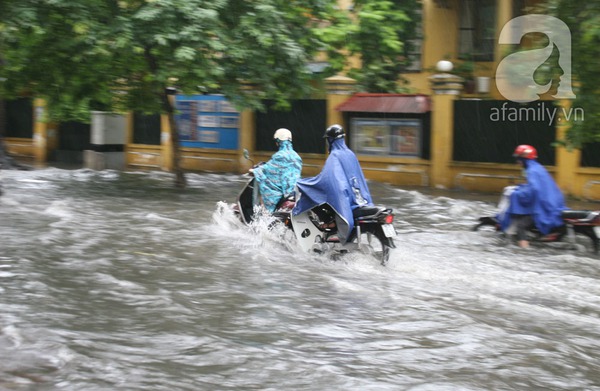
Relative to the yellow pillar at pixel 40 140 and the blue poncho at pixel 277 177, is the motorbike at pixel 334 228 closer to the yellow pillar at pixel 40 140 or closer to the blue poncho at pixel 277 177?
the blue poncho at pixel 277 177

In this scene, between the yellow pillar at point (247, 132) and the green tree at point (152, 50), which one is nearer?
the green tree at point (152, 50)

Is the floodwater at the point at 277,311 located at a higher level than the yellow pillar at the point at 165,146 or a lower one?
lower

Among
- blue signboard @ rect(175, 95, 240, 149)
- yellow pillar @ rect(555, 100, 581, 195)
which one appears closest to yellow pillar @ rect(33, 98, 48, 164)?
blue signboard @ rect(175, 95, 240, 149)

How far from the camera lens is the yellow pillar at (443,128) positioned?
1839 centimetres

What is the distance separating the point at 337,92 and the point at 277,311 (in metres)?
13.4

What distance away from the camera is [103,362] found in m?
5.72

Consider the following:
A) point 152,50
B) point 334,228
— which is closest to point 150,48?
point 152,50

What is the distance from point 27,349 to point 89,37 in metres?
10.1

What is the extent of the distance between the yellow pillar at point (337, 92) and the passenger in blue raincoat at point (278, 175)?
9132mm

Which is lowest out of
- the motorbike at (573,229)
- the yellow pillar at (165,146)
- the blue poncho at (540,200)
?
the motorbike at (573,229)

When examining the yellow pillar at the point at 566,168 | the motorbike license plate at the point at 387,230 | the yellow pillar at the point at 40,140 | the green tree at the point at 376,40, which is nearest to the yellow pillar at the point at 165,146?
the yellow pillar at the point at 40,140

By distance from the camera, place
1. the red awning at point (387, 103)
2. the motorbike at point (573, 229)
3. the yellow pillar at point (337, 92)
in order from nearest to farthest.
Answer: the motorbike at point (573, 229) < the red awning at point (387, 103) < the yellow pillar at point (337, 92)

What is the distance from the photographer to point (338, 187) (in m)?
9.48

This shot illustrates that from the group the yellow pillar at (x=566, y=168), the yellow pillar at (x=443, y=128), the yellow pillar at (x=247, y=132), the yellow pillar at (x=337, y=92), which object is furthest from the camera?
the yellow pillar at (x=247, y=132)
